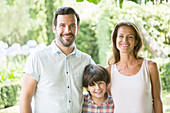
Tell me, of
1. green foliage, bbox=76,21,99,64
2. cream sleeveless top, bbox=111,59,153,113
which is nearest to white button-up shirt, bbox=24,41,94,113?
cream sleeveless top, bbox=111,59,153,113

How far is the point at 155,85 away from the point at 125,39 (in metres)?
0.45

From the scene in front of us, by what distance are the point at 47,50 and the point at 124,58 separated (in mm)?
663

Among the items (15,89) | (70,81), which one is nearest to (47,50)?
(70,81)

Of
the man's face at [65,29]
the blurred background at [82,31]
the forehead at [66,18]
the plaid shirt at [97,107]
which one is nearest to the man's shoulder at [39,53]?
the man's face at [65,29]

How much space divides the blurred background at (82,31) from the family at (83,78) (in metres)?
1.68

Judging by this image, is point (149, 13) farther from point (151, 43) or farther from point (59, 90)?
point (59, 90)

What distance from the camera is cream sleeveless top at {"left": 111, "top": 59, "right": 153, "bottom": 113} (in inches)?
83.8

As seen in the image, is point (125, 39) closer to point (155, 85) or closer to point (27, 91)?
point (155, 85)

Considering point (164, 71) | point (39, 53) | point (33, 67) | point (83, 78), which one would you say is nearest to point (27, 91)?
point (33, 67)

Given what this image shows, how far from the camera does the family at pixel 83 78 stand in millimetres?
2023

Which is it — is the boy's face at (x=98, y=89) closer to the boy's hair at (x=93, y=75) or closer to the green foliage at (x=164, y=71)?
the boy's hair at (x=93, y=75)

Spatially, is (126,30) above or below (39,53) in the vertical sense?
above

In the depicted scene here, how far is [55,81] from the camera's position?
2.03m

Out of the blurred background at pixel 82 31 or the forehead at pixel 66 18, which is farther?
the blurred background at pixel 82 31
